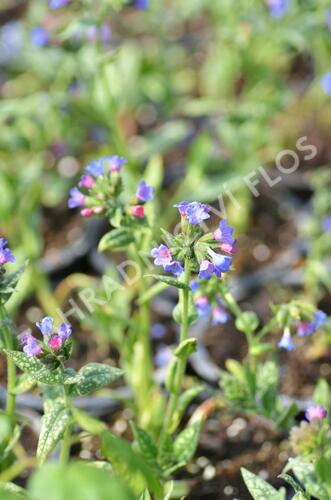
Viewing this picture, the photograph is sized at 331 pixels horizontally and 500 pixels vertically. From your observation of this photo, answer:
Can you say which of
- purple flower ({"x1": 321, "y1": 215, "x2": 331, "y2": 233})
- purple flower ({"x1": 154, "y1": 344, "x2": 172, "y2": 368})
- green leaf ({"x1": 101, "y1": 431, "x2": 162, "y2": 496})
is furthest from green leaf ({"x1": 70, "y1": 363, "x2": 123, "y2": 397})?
purple flower ({"x1": 321, "y1": 215, "x2": 331, "y2": 233})

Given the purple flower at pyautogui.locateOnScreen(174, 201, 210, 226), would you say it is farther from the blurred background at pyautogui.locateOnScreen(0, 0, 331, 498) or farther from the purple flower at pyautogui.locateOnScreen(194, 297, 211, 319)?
the blurred background at pyautogui.locateOnScreen(0, 0, 331, 498)

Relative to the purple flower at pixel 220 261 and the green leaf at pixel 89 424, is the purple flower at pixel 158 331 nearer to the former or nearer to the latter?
the green leaf at pixel 89 424

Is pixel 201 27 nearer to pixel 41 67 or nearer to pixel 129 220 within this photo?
pixel 41 67

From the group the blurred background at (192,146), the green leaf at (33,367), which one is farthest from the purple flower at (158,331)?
the green leaf at (33,367)

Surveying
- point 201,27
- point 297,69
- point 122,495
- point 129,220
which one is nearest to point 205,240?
point 129,220

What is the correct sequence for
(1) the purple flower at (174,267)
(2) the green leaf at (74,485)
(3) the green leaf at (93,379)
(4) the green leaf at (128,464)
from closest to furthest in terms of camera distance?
(2) the green leaf at (74,485), (4) the green leaf at (128,464), (1) the purple flower at (174,267), (3) the green leaf at (93,379)

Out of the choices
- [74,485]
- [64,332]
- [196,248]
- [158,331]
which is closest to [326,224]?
[158,331]

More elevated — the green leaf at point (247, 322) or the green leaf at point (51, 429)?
the green leaf at point (51, 429)
